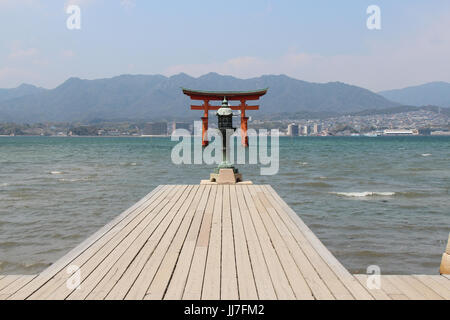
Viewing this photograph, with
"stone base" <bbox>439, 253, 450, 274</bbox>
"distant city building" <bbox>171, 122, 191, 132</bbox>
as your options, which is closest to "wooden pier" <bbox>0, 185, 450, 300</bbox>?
"stone base" <bbox>439, 253, 450, 274</bbox>

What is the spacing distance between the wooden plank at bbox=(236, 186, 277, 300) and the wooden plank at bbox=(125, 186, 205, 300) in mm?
1027

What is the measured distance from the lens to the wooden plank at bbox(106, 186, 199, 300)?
12.9 feet

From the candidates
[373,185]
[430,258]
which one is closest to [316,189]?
[373,185]

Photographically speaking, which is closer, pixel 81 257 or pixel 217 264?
pixel 217 264

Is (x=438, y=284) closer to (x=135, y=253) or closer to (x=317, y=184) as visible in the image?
(x=135, y=253)

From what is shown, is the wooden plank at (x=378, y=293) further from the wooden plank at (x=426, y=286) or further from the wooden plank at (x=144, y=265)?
the wooden plank at (x=144, y=265)

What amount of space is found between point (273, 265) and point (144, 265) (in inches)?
60.0

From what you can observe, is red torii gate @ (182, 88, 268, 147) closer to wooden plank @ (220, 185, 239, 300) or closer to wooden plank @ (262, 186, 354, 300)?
wooden plank @ (220, 185, 239, 300)

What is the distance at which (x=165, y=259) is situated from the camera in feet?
16.1

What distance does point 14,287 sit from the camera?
4.06 metres

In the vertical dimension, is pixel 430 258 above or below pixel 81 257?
below

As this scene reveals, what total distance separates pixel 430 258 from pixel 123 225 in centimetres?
632

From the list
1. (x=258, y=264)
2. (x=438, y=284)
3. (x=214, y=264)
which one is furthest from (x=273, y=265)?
(x=438, y=284)
